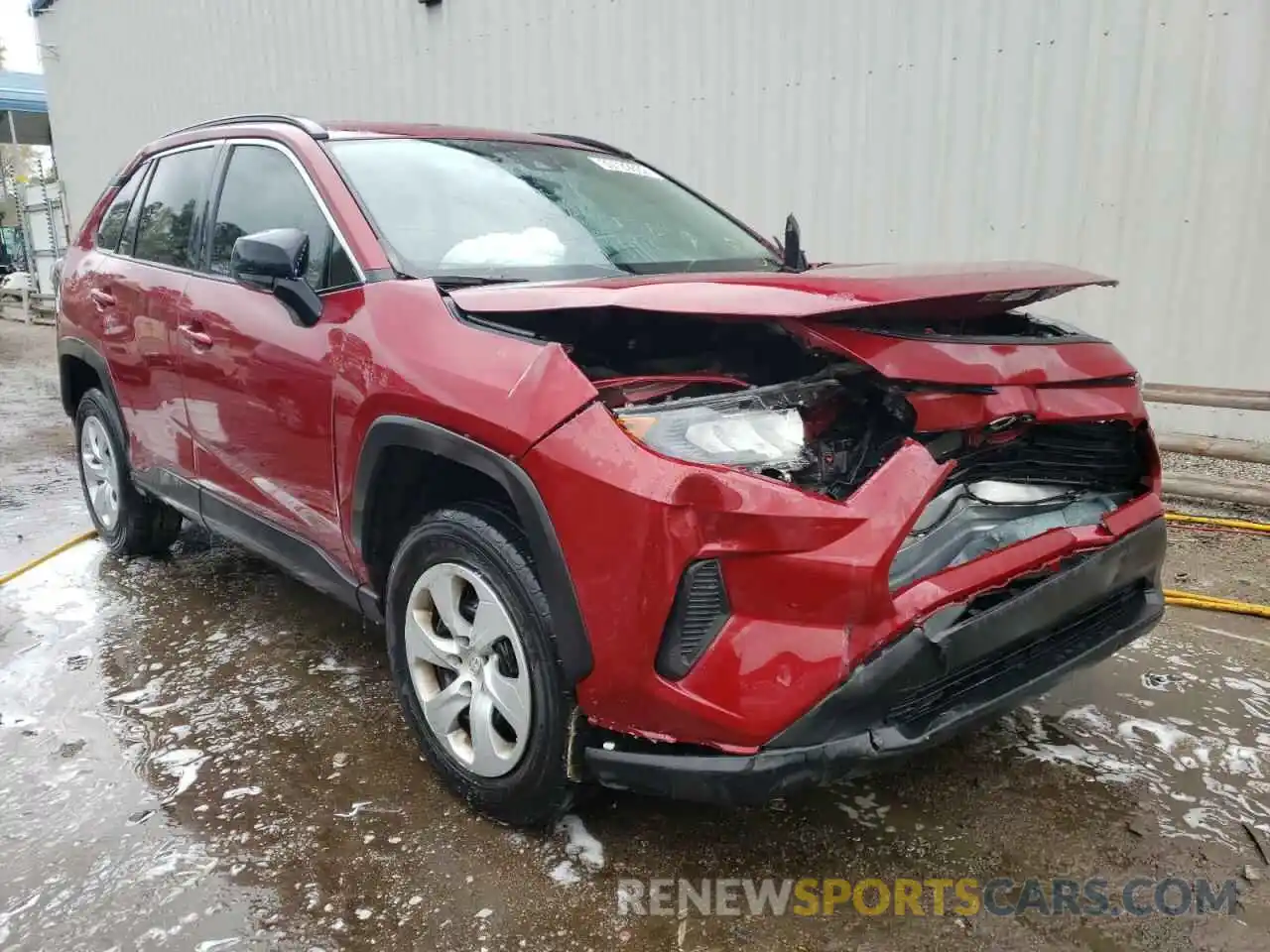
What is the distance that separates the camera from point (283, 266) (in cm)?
265

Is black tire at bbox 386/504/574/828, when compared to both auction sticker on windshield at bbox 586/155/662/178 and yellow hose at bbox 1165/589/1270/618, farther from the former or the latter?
yellow hose at bbox 1165/589/1270/618

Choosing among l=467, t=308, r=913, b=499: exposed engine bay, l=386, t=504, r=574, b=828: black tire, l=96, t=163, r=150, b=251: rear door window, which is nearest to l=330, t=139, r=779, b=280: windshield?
l=467, t=308, r=913, b=499: exposed engine bay

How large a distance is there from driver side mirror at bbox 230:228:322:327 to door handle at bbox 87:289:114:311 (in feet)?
5.12

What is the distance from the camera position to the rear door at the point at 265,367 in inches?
109

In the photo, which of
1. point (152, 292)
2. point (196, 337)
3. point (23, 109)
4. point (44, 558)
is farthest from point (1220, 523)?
point (23, 109)

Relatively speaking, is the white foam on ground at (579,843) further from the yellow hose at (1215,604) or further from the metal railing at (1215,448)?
the metal railing at (1215,448)

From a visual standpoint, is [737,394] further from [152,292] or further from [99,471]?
[99,471]

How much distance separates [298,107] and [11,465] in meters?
5.83

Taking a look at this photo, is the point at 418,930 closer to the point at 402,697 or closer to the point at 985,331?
the point at 402,697

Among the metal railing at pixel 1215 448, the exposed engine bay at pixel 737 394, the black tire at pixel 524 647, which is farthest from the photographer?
the metal railing at pixel 1215 448

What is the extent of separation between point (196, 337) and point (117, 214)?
149 cm

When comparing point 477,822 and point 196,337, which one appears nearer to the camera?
point 477,822

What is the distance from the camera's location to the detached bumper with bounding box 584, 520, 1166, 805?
6.19ft

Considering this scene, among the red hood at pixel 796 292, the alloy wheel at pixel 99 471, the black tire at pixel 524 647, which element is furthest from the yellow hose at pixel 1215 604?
the alloy wheel at pixel 99 471
